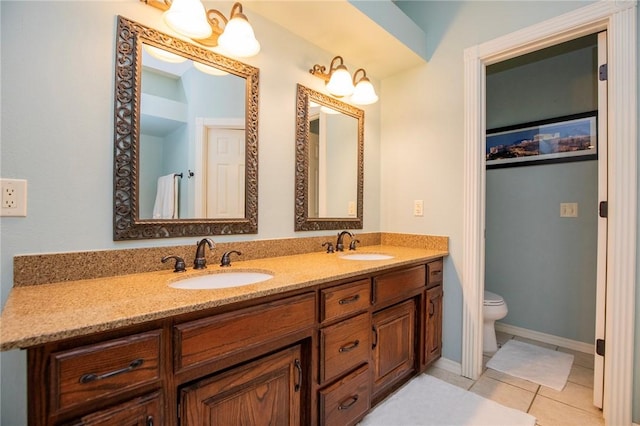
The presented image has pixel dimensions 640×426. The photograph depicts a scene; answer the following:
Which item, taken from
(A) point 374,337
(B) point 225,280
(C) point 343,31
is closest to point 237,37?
(C) point 343,31

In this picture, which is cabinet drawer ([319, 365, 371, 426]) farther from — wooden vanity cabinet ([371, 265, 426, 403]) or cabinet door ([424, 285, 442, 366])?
cabinet door ([424, 285, 442, 366])

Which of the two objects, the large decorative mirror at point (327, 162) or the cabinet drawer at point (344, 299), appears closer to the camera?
the cabinet drawer at point (344, 299)

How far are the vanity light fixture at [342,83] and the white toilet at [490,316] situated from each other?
5.88 ft

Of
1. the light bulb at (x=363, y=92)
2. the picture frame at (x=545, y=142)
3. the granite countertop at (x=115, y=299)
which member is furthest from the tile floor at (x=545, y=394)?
the light bulb at (x=363, y=92)

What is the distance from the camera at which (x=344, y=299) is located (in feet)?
4.40

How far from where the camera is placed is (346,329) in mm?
1358

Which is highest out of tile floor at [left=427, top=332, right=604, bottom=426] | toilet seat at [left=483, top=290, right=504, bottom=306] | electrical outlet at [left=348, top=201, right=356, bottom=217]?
electrical outlet at [left=348, top=201, right=356, bottom=217]

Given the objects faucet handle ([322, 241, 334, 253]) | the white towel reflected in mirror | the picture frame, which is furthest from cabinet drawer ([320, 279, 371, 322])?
the picture frame

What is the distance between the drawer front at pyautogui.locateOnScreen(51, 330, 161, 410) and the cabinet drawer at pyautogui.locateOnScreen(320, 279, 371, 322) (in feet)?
2.08

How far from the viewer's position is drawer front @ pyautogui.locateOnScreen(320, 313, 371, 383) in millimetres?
1257

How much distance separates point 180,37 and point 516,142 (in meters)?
2.79

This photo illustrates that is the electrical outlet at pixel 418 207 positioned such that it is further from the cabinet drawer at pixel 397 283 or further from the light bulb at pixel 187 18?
the light bulb at pixel 187 18

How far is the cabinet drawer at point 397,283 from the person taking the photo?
1536 millimetres

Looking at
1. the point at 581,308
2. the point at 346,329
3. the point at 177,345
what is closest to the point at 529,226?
the point at 581,308
